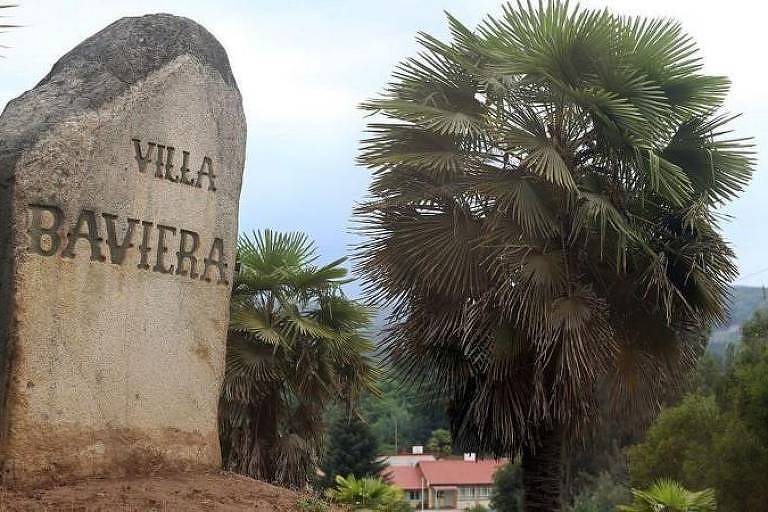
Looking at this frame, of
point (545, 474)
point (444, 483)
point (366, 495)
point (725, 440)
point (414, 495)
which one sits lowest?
point (414, 495)

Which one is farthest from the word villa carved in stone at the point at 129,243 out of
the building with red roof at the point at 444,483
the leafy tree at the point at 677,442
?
the building with red roof at the point at 444,483

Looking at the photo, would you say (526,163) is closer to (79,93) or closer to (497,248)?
(497,248)

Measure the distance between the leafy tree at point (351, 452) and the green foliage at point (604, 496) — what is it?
35.8ft

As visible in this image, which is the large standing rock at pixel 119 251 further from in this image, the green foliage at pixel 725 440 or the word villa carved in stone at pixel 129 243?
the green foliage at pixel 725 440

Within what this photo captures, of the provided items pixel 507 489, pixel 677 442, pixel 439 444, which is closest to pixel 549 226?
pixel 677 442

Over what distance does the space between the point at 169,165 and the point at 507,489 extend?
36230 millimetres

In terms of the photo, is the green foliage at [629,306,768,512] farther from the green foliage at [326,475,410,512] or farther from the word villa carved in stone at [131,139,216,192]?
the word villa carved in stone at [131,139,216,192]

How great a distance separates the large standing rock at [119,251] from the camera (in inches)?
251

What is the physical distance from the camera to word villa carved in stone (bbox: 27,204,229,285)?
6.48 m

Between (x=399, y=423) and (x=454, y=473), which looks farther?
(x=399, y=423)

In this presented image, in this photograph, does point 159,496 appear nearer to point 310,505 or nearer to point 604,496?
point 310,505

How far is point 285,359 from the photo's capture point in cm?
1372

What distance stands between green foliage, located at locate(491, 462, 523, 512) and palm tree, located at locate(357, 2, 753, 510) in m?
29.8

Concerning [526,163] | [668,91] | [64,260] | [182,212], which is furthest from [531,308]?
[64,260]
